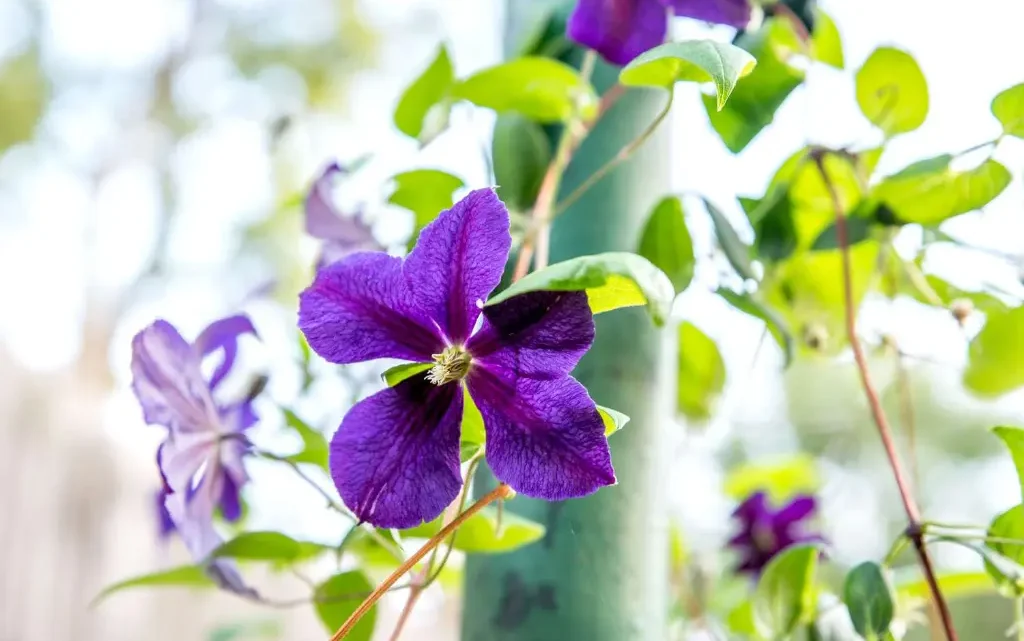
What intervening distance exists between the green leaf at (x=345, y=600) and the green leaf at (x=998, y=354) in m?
0.33

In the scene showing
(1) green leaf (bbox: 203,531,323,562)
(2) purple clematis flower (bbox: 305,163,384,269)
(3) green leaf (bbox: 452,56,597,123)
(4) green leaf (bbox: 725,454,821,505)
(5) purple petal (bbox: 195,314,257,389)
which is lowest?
(4) green leaf (bbox: 725,454,821,505)

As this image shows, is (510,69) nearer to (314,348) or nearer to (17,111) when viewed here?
A: (314,348)

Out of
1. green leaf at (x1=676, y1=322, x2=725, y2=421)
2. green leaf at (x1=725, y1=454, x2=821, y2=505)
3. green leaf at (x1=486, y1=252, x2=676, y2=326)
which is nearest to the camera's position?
green leaf at (x1=486, y1=252, x2=676, y2=326)

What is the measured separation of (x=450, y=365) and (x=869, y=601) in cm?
19

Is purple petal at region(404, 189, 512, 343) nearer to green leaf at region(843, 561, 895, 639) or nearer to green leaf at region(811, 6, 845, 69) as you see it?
green leaf at region(843, 561, 895, 639)

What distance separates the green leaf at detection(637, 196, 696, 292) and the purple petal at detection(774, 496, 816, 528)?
10.6 inches

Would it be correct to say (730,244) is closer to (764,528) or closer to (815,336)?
(815,336)

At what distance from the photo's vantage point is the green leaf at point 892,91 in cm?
44

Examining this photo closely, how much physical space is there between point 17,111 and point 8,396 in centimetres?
262

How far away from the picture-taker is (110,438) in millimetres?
2904

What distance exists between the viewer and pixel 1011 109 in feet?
1.21

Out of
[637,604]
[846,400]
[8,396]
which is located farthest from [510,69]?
[8,396]

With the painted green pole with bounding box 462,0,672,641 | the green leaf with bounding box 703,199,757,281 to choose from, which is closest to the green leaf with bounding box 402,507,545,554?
the painted green pole with bounding box 462,0,672,641

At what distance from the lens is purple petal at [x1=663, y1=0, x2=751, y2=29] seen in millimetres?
373
